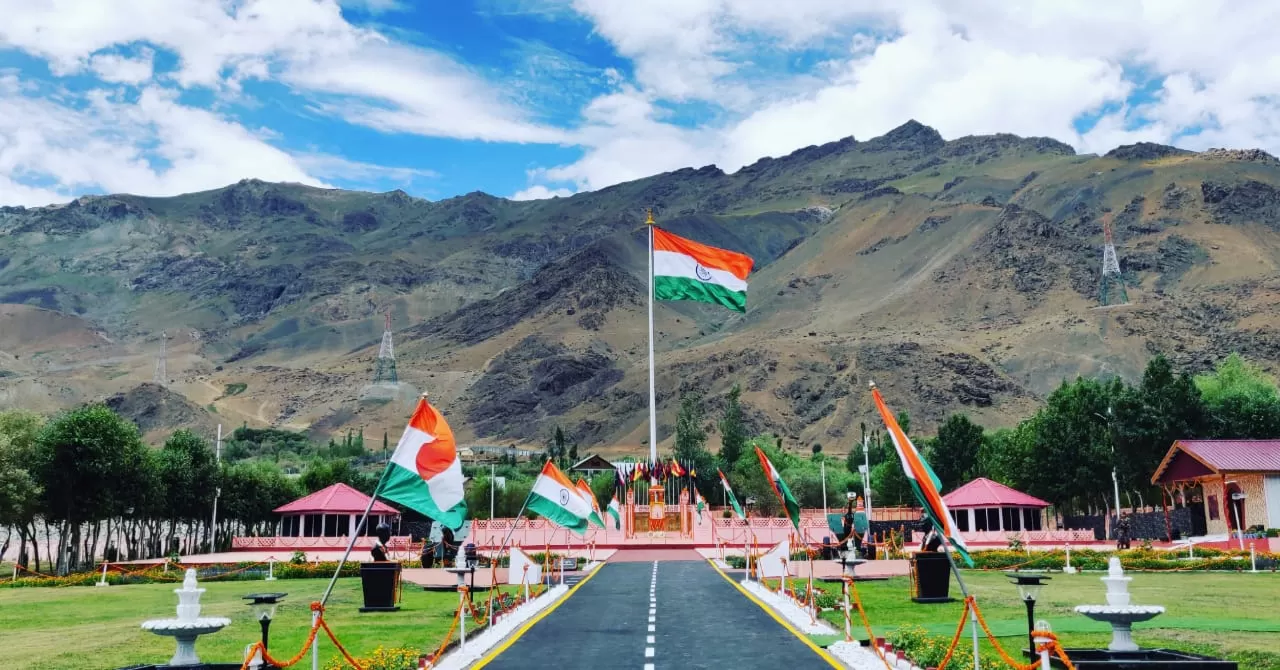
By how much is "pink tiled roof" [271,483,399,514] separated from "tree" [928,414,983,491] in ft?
146

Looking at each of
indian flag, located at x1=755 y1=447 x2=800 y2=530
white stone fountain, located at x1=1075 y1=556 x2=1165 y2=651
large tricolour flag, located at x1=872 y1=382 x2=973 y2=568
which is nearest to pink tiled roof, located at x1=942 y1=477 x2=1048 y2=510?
indian flag, located at x1=755 y1=447 x2=800 y2=530

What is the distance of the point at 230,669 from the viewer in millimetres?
13859

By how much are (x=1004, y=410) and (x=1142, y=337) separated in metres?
35.4

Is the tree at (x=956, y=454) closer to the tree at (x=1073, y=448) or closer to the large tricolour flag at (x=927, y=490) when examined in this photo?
the tree at (x=1073, y=448)

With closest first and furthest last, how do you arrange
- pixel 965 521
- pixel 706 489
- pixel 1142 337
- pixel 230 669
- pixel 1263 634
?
1. pixel 230 669
2. pixel 1263 634
3. pixel 965 521
4. pixel 706 489
5. pixel 1142 337

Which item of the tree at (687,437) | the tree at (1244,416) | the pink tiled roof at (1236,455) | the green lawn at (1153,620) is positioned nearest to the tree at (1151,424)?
the tree at (1244,416)

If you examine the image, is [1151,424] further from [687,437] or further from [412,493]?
[412,493]

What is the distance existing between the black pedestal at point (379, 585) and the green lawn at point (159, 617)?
0.40 m

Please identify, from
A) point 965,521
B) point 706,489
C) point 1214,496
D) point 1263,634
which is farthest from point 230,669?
point 706,489

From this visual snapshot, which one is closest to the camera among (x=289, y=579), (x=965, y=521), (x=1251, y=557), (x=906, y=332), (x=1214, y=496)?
(x=1251, y=557)

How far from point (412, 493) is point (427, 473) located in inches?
19.1

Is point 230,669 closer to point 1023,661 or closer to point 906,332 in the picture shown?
point 1023,661

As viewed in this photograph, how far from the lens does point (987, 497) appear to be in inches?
2485

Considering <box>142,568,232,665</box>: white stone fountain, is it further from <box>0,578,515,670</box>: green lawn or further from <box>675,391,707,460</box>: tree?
<box>675,391,707,460</box>: tree
